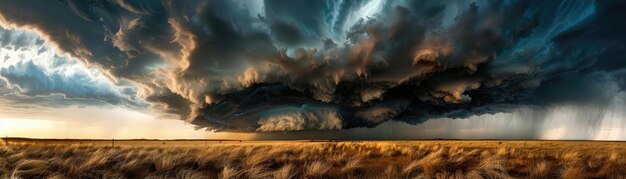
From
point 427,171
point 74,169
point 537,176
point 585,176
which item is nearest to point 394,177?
point 427,171

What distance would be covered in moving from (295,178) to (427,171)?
347 centimetres

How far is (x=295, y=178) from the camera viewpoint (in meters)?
9.12

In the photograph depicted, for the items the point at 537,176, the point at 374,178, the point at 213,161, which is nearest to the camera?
the point at 374,178

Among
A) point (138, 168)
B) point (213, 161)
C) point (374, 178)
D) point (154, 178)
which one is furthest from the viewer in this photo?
point (213, 161)

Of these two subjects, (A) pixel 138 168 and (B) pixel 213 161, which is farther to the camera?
(B) pixel 213 161

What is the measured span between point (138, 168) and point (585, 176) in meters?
11.8

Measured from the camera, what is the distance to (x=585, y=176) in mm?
9633

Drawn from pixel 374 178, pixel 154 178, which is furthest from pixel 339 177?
pixel 154 178

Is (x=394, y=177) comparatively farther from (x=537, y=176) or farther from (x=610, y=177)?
(x=610, y=177)

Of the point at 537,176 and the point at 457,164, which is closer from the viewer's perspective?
the point at 537,176

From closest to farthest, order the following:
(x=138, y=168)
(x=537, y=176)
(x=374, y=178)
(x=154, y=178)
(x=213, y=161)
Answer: (x=154, y=178)
(x=374, y=178)
(x=537, y=176)
(x=138, y=168)
(x=213, y=161)

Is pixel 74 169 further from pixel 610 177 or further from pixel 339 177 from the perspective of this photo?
pixel 610 177

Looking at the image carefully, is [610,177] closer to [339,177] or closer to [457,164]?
[457,164]

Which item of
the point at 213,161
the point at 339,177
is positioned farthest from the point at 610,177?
the point at 213,161
